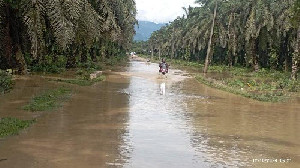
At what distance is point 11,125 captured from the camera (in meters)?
9.80

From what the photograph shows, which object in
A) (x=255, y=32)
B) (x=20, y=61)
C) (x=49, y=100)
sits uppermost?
(x=255, y=32)

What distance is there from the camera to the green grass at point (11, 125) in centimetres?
919

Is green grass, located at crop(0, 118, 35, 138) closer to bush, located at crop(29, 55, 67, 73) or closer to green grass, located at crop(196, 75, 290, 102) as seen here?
green grass, located at crop(196, 75, 290, 102)

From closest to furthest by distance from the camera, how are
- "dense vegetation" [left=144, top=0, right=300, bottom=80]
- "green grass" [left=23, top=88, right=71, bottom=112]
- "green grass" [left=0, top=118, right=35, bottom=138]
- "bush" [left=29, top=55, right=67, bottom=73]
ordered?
"green grass" [left=0, top=118, right=35, bottom=138]
"green grass" [left=23, top=88, right=71, bottom=112]
"bush" [left=29, top=55, right=67, bottom=73]
"dense vegetation" [left=144, top=0, right=300, bottom=80]

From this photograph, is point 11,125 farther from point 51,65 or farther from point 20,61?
point 51,65

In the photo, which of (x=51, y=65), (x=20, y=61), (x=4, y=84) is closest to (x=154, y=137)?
(x=4, y=84)

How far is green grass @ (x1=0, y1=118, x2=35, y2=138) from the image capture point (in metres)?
9.19

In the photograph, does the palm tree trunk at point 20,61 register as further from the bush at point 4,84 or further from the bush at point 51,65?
the bush at point 4,84

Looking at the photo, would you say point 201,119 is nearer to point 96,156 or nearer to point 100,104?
point 100,104

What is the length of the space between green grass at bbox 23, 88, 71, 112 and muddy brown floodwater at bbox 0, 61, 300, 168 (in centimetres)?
40

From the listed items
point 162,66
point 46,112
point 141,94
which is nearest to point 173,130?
point 46,112

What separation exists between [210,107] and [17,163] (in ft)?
34.0

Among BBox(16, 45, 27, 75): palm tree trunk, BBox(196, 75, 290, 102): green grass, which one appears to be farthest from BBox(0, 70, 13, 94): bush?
BBox(196, 75, 290, 102): green grass

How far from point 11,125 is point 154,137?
149 inches
